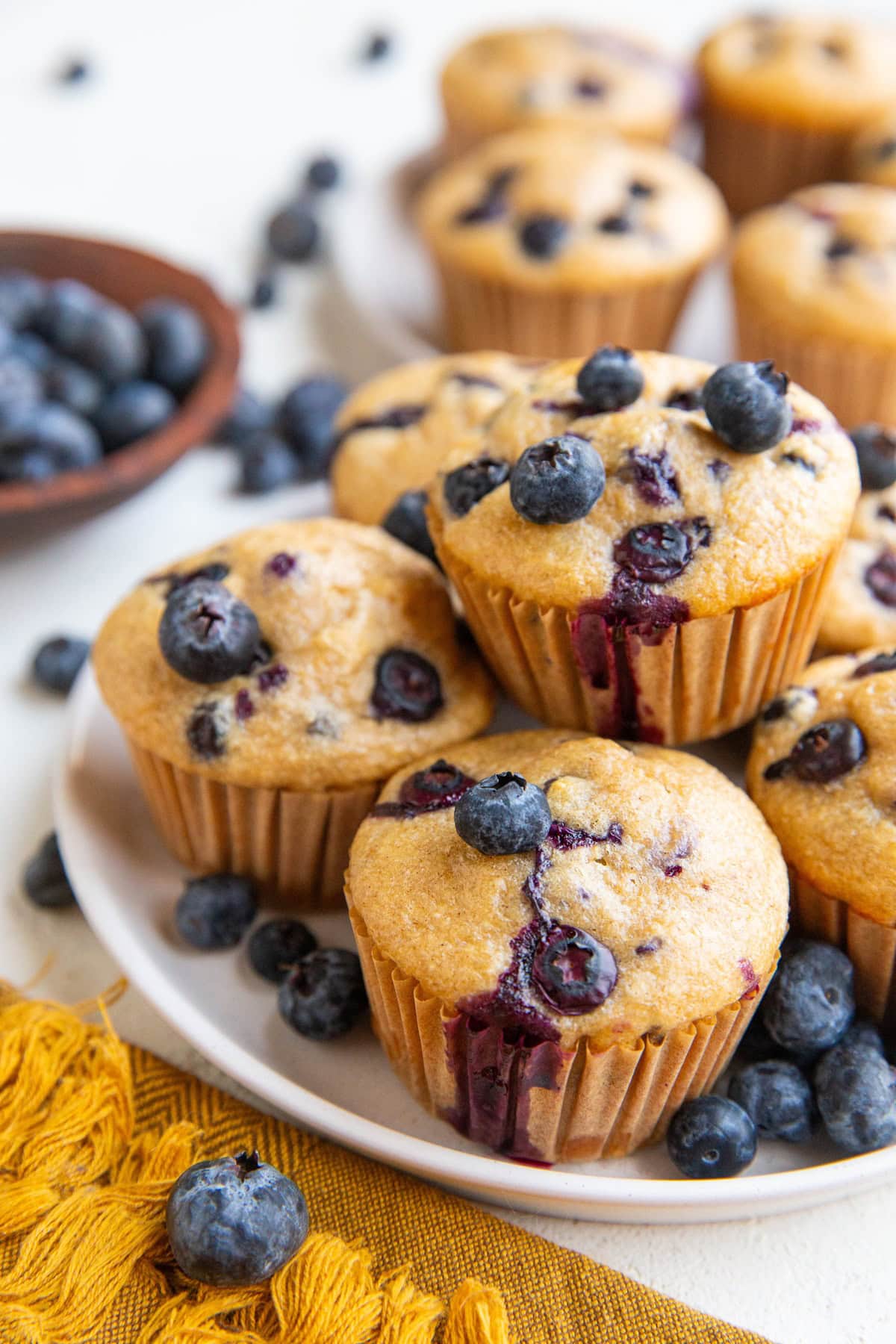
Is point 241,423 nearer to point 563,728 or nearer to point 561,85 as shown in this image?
point 561,85

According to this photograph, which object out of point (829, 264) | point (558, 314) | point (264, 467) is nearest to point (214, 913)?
point (264, 467)

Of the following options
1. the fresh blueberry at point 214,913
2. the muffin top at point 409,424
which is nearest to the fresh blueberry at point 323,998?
the fresh blueberry at point 214,913

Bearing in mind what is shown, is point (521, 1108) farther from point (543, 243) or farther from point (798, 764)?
point (543, 243)

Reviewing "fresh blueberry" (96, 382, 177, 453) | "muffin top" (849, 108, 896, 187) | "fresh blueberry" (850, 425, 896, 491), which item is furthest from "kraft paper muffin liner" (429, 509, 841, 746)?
"muffin top" (849, 108, 896, 187)

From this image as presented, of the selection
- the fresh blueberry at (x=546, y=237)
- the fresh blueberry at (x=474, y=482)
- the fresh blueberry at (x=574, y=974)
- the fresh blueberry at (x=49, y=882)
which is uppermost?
the fresh blueberry at (x=474, y=482)

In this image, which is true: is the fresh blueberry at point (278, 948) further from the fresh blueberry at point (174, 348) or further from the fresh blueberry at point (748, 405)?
the fresh blueberry at point (174, 348)

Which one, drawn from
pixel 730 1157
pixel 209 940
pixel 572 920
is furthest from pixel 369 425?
pixel 730 1157
